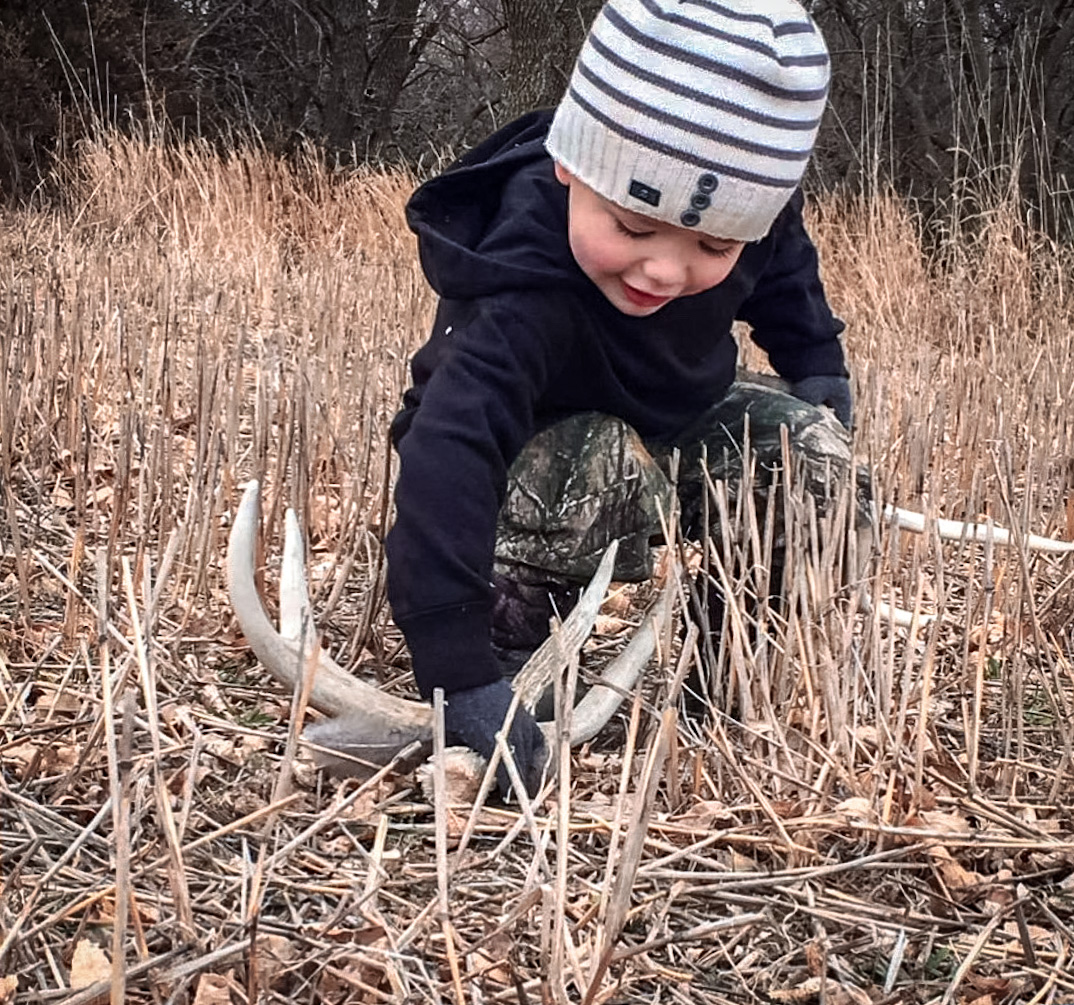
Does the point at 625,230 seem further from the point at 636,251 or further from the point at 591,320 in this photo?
the point at 591,320

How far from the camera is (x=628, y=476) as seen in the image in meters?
2.09

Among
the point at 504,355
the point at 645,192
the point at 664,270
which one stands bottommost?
the point at 504,355

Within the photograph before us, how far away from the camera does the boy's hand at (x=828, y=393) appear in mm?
2346

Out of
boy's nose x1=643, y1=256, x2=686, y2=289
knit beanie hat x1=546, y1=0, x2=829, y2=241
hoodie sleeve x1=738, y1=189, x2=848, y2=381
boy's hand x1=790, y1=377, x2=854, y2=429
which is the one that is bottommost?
boy's hand x1=790, y1=377, x2=854, y2=429

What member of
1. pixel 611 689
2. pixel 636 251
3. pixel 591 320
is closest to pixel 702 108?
pixel 636 251

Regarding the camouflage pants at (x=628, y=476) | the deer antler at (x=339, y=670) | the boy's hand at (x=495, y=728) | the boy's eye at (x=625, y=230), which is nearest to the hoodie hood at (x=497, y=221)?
the boy's eye at (x=625, y=230)

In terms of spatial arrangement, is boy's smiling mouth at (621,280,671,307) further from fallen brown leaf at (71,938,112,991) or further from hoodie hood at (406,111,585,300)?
fallen brown leaf at (71,938,112,991)

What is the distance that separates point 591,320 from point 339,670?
611 mm

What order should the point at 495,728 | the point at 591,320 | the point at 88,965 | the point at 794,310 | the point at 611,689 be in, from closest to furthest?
1. the point at 88,965
2. the point at 495,728
3. the point at 611,689
4. the point at 591,320
5. the point at 794,310

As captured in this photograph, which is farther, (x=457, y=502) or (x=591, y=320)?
Result: (x=591, y=320)

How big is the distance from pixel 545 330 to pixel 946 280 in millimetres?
4688

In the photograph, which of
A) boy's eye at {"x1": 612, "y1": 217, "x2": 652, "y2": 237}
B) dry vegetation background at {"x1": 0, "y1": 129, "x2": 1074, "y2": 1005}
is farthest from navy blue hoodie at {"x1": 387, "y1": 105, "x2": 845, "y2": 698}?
dry vegetation background at {"x1": 0, "y1": 129, "x2": 1074, "y2": 1005}

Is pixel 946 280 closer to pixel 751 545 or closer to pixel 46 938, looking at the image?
pixel 751 545

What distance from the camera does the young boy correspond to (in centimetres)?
172
